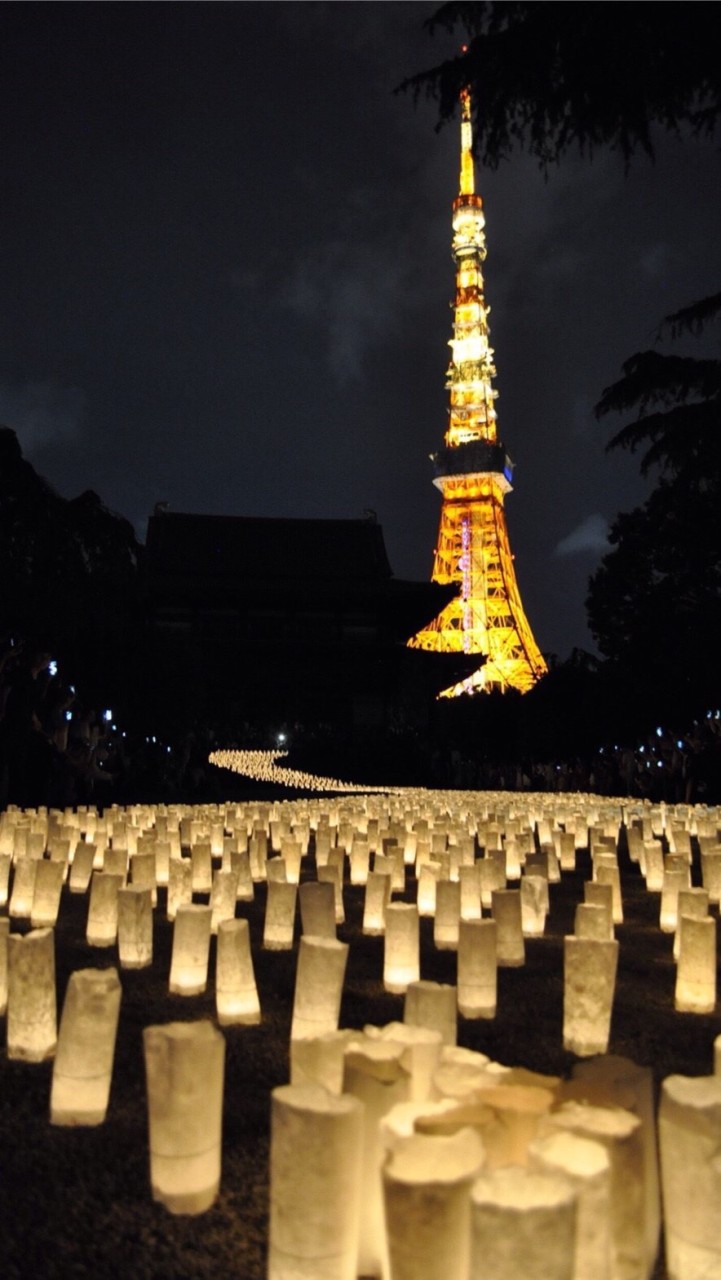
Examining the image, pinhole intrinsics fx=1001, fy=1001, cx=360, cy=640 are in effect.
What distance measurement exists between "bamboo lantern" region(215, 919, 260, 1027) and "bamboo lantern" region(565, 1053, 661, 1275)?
164cm

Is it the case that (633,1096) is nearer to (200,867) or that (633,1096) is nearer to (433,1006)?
(433,1006)

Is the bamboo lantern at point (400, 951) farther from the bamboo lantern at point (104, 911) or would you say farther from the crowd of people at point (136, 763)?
the crowd of people at point (136, 763)

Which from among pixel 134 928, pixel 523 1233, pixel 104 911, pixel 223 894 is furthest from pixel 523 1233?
pixel 104 911

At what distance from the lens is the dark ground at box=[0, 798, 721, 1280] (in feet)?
6.42

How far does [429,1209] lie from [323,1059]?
0.86 meters

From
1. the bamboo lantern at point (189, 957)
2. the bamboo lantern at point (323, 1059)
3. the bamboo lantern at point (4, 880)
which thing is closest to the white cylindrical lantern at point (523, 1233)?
the bamboo lantern at point (323, 1059)

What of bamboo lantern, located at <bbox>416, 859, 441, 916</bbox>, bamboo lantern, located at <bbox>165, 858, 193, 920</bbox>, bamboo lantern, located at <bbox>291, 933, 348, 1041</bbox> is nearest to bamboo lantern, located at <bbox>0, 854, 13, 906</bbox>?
bamboo lantern, located at <bbox>165, 858, 193, 920</bbox>

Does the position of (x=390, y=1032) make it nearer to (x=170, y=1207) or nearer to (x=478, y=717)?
(x=170, y=1207)

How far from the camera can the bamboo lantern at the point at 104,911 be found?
15.1 feet

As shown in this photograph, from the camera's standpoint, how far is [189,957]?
379cm

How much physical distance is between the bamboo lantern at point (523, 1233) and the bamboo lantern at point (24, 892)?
4.29 m

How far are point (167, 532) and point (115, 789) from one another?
27004 mm

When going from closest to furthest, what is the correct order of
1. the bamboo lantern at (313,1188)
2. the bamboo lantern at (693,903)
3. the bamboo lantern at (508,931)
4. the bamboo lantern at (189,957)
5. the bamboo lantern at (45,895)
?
the bamboo lantern at (313,1188) < the bamboo lantern at (189,957) < the bamboo lantern at (693,903) < the bamboo lantern at (508,931) < the bamboo lantern at (45,895)

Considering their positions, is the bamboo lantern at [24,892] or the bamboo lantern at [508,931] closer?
the bamboo lantern at [508,931]
